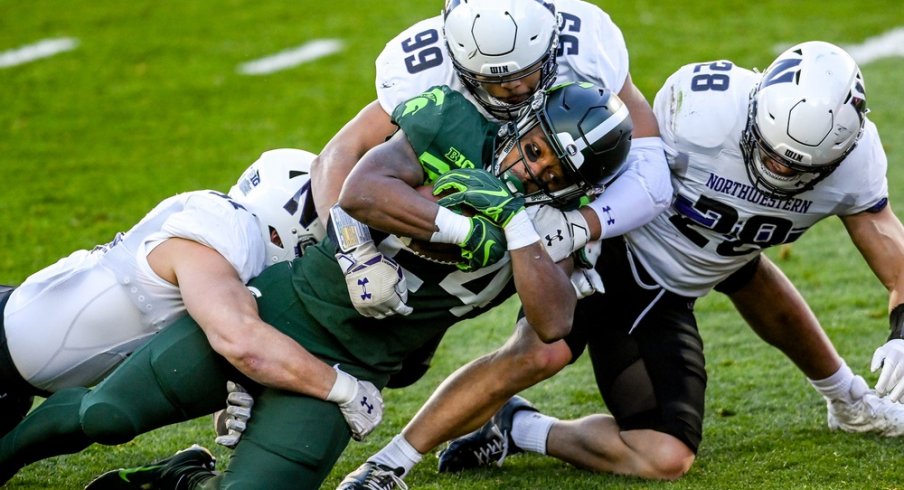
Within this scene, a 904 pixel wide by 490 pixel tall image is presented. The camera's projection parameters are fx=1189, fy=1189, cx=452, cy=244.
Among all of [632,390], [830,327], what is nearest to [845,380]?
[632,390]

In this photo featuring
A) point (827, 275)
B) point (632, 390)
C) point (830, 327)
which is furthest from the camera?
point (827, 275)

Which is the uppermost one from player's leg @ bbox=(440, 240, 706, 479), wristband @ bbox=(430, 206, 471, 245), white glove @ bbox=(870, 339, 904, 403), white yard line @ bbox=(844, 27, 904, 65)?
wristband @ bbox=(430, 206, 471, 245)

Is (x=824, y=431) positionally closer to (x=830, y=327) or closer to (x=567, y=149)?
(x=830, y=327)

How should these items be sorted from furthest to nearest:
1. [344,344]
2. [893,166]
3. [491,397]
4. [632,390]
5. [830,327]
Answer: [893,166] < [830,327] < [632,390] < [491,397] < [344,344]

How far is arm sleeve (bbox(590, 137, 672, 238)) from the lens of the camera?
Result: 3.40 metres

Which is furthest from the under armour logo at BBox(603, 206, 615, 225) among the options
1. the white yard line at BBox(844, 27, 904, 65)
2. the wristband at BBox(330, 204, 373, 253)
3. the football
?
the white yard line at BBox(844, 27, 904, 65)

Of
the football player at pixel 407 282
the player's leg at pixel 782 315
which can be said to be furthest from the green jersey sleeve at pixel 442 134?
the player's leg at pixel 782 315

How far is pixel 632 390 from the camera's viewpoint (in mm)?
3900

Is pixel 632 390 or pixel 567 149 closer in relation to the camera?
pixel 567 149

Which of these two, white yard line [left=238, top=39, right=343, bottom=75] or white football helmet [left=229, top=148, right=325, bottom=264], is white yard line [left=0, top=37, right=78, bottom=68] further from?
white football helmet [left=229, top=148, right=325, bottom=264]

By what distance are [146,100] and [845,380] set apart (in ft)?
20.1

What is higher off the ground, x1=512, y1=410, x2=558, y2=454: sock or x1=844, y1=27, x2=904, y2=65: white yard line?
x1=512, y1=410, x2=558, y2=454: sock

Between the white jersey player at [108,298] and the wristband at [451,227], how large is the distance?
67 cm

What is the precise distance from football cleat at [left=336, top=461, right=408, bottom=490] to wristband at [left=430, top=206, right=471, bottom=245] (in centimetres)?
82
